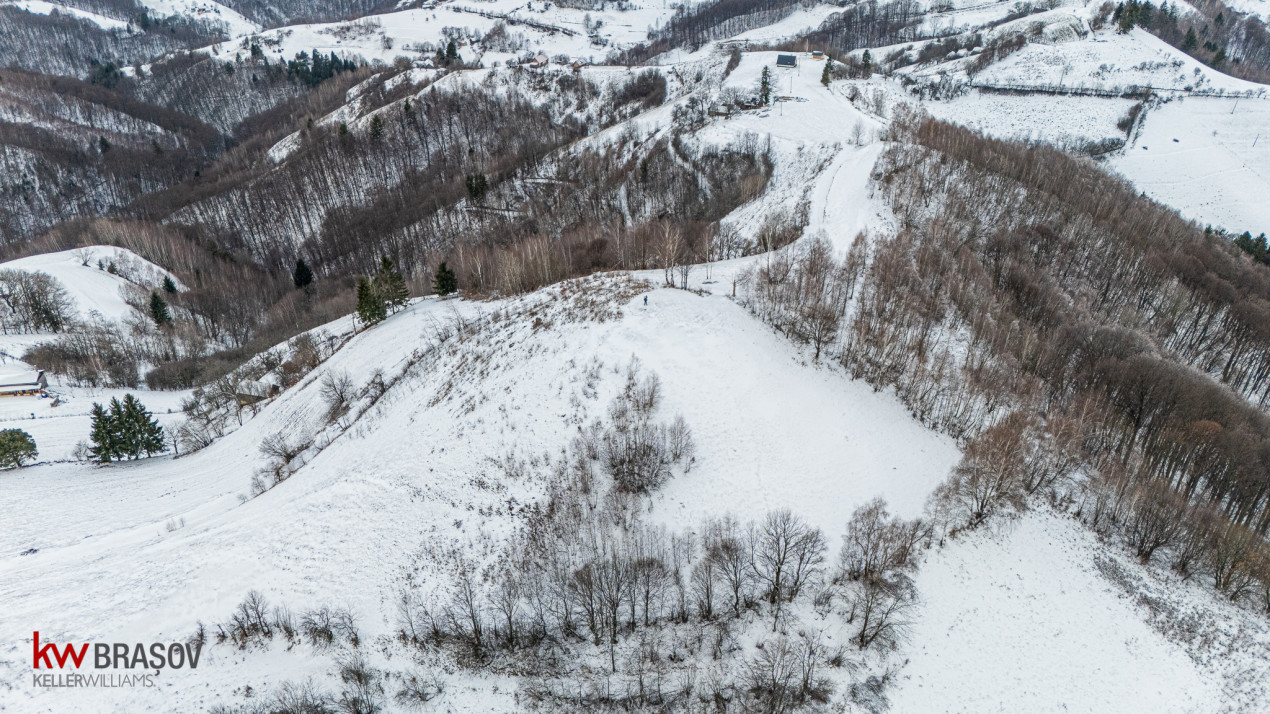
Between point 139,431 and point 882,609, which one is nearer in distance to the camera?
point 882,609

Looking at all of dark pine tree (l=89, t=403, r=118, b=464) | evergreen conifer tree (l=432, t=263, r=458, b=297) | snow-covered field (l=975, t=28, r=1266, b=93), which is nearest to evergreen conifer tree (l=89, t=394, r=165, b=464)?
dark pine tree (l=89, t=403, r=118, b=464)

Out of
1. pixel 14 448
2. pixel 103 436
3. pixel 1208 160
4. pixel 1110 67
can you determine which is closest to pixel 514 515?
pixel 103 436

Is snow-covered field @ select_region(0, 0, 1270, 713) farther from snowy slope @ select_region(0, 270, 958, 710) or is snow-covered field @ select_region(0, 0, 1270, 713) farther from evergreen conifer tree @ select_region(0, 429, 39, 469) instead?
evergreen conifer tree @ select_region(0, 429, 39, 469)

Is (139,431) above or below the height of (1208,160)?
below

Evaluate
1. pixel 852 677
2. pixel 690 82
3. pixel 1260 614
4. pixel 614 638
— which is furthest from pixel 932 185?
pixel 690 82

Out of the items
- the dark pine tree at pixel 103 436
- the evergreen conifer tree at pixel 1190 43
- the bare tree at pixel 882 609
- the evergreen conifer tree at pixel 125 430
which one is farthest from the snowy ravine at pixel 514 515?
the evergreen conifer tree at pixel 1190 43

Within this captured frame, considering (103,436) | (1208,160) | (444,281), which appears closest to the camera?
(103,436)

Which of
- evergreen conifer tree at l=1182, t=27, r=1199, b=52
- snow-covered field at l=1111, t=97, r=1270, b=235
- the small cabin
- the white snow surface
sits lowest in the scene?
the small cabin

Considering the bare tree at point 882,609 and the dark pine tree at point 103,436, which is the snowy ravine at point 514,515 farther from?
the dark pine tree at point 103,436

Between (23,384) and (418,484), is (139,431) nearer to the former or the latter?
(23,384)
